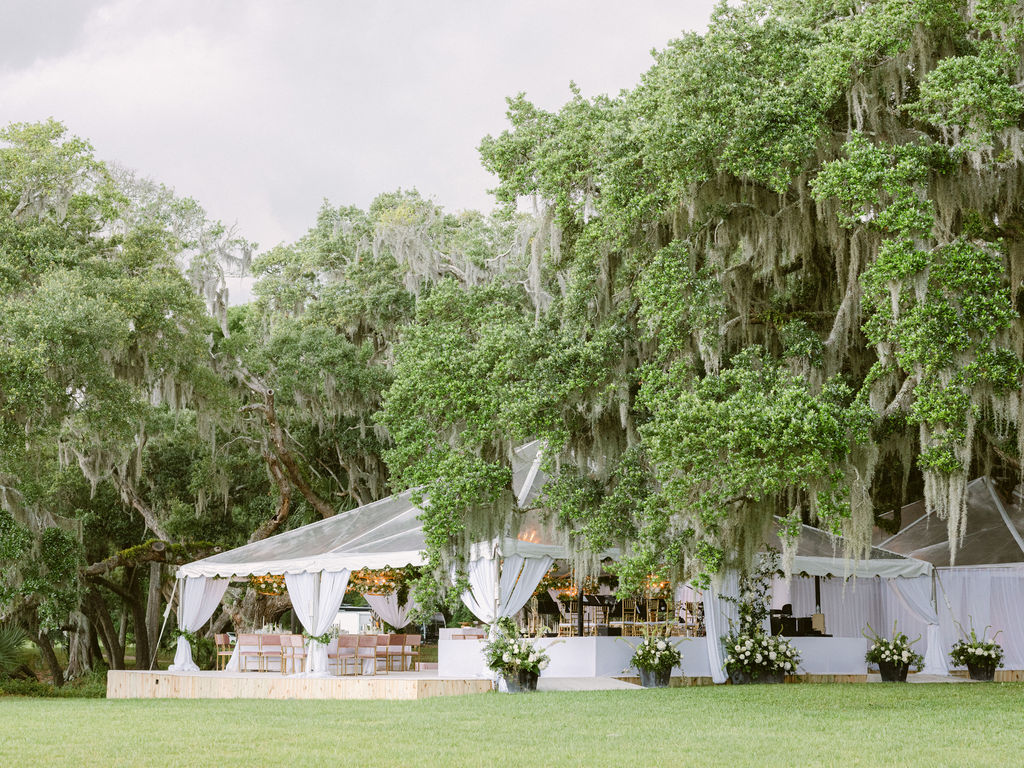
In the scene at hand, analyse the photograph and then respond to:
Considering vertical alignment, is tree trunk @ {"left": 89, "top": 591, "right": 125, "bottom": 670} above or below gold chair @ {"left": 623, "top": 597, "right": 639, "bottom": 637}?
below

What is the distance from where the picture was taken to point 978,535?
17.8 meters

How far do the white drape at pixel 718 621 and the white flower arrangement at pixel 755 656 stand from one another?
112 mm

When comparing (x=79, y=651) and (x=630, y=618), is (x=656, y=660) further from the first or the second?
(x=79, y=651)

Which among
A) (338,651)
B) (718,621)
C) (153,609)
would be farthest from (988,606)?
(153,609)

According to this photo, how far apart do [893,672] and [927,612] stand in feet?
6.13

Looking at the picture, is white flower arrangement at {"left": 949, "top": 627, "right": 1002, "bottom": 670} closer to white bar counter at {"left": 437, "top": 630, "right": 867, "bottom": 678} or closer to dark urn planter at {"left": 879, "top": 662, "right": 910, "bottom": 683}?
dark urn planter at {"left": 879, "top": 662, "right": 910, "bottom": 683}

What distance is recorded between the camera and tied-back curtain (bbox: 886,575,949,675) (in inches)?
635

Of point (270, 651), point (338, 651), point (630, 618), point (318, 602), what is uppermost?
point (318, 602)

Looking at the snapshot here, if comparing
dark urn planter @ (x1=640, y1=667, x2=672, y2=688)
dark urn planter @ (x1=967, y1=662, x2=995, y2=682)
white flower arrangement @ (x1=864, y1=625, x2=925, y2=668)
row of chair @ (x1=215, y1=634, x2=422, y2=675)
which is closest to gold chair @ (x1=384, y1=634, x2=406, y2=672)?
row of chair @ (x1=215, y1=634, x2=422, y2=675)

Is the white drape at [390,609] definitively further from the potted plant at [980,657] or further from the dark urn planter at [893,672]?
the potted plant at [980,657]

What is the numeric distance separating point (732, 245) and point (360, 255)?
10.5 m

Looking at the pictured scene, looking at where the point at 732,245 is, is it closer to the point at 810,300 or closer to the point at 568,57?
the point at 810,300

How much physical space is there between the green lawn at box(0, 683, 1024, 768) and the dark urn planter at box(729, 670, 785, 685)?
213cm

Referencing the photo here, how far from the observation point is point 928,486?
10.6 m
